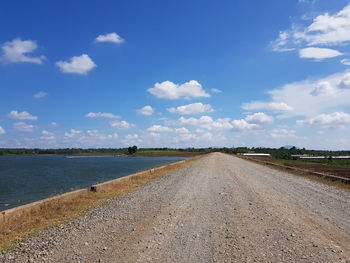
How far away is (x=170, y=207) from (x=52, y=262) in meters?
6.11

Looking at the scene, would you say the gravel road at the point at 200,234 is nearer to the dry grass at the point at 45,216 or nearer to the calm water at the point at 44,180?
the dry grass at the point at 45,216

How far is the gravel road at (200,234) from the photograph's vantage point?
6.70 metres

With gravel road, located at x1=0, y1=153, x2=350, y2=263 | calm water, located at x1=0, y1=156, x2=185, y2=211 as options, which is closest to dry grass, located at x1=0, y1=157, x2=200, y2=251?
gravel road, located at x1=0, y1=153, x2=350, y2=263

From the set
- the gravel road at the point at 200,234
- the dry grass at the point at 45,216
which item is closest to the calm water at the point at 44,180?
the dry grass at the point at 45,216

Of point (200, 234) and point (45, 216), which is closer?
point (200, 234)

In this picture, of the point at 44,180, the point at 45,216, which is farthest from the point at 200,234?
the point at 44,180

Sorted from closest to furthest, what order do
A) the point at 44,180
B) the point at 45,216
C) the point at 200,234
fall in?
the point at 200,234, the point at 45,216, the point at 44,180

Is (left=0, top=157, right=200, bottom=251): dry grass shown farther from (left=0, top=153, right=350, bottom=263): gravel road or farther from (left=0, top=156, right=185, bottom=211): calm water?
(left=0, top=156, right=185, bottom=211): calm water

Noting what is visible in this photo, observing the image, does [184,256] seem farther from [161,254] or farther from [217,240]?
[217,240]

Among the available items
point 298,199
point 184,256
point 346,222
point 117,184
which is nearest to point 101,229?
point 184,256

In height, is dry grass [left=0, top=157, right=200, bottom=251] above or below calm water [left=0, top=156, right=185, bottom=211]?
above

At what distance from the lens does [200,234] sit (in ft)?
27.2

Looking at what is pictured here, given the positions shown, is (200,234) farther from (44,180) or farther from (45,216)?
(44,180)

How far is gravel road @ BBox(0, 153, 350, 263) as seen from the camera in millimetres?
6703
